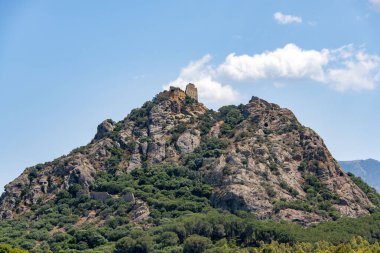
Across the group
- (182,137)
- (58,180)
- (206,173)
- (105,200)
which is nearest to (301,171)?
(206,173)

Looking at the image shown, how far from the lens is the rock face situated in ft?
528

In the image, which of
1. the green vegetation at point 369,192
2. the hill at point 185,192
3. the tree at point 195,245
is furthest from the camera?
the green vegetation at point 369,192

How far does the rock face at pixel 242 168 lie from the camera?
528 ft

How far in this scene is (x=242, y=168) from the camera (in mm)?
167750

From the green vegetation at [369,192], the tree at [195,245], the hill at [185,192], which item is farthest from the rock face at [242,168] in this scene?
the tree at [195,245]

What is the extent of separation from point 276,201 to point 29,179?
2944 inches

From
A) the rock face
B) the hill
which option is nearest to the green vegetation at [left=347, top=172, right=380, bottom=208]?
the hill

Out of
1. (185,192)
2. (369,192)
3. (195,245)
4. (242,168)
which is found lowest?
(195,245)

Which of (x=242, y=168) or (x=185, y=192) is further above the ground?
(x=242, y=168)

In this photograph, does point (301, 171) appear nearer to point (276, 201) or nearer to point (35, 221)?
point (276, 201)

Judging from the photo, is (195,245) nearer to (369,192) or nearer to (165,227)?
(165,227)

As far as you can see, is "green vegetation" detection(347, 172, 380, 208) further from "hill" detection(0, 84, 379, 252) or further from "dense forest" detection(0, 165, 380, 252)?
"dense forest" detection(0, 165, 380, 252)

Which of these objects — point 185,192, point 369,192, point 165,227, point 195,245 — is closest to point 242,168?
point 185,192

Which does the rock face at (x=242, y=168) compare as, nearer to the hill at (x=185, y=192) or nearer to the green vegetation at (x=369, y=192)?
the hill at (x=185, y=192)
